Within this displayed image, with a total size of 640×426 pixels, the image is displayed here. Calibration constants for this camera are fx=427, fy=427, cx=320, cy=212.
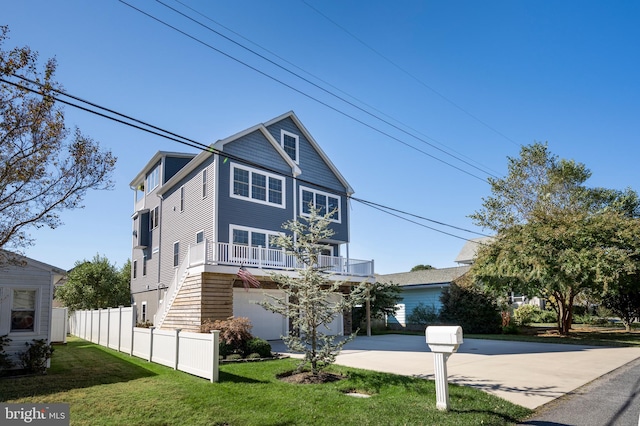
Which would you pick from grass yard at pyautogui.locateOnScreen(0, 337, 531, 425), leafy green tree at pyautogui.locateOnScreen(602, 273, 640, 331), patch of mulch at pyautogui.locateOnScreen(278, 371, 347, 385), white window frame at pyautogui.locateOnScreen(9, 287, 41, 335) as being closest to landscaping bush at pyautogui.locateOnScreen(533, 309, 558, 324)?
leafy green tree at pyautogui.locateOnScreen(602, 273, 640, 331)

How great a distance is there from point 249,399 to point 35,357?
22.7ft

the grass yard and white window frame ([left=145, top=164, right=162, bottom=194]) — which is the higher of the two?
white window frame ([left=145, top=164, right=162, bottom=194])

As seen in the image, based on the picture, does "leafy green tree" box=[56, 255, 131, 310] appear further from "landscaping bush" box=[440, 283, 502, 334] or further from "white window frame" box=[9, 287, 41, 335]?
"landscaping bush" box=[440, 283, 502, 334]

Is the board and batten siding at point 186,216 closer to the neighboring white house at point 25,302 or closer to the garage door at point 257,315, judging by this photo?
the garage door at point 257,315

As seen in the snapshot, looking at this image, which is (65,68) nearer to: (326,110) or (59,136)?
(59,136)

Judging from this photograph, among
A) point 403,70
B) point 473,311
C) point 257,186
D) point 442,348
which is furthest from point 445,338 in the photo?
point 473,311

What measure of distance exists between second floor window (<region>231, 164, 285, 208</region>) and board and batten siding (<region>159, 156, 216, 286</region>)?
117 cm

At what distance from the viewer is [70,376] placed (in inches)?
408

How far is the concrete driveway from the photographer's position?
8709 millimetres

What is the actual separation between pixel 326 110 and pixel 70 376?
10.1m

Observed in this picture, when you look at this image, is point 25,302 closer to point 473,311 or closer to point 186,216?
point 186,216

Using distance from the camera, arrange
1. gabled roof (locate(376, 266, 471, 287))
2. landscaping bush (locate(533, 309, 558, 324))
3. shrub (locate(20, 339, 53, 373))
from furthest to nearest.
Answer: landscaping bush (locate(533, 309, 558, 324)) < gabled roof (locate(376, 266, 471, 287)) < shrub (locate(20, 339, 53, 373))

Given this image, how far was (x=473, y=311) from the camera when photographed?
2497 centimetres

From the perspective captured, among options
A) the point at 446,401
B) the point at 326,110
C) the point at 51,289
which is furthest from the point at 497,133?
the point at 51,289
